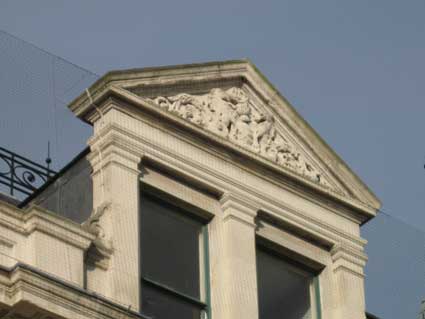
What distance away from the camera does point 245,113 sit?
3612cm

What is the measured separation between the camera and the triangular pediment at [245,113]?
34781mm

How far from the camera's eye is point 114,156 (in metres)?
33.3

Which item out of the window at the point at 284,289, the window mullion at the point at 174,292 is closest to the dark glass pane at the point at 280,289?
the window at the point at 284,289

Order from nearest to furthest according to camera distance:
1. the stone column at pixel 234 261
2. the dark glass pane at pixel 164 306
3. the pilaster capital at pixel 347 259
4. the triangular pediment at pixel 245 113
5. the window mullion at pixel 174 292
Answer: the dark glass pane at pixel 164 306 → the window mullion at pixel 174 292 → the stone column at pixel 234 261 → the triangular pediment at pixel 245 113 → the pilaster capital at pixel 347 259

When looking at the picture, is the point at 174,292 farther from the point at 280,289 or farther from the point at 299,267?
the point at 299,267

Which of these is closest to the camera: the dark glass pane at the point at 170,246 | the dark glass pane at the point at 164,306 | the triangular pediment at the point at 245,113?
the dark glass pane at the point at 164,306

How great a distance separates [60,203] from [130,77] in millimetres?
2214

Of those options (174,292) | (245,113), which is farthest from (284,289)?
(245,113)

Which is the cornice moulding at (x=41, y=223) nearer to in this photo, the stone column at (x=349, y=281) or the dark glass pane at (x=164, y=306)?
the dark glass pane at (x=164, y=306)

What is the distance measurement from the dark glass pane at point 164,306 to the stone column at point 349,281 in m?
2.92

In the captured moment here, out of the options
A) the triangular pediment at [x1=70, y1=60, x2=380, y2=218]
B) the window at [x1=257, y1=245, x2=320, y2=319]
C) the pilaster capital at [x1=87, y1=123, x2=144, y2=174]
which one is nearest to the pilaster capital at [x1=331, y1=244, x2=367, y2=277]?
the window at [x1=257, y1=245, x2=320, y2=319]

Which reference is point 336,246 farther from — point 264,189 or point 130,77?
point 130,77

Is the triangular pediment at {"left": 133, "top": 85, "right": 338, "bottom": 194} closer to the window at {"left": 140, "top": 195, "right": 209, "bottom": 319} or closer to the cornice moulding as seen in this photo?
the window at {"left": 140, "top": 195, "right": 209, "bottom": 319}

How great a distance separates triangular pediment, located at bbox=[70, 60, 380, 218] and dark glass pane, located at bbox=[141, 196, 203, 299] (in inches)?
59.4
